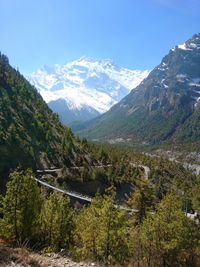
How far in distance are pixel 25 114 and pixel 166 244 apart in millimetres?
145853

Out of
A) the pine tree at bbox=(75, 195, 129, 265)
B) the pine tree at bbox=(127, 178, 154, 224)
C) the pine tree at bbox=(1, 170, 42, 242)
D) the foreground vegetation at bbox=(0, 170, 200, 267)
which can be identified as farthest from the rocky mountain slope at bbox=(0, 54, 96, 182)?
the pine tree at bbox=(75, 195, 129, 265)

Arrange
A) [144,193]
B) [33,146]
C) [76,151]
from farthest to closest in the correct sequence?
[76,151]
[33,146]
[144,193]

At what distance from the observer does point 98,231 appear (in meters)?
51.5

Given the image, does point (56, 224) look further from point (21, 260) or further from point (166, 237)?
point (21, 260)

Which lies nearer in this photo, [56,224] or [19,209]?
[19,209]

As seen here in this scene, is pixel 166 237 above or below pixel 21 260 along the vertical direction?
below

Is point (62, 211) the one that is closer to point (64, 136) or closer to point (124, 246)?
point (124, 246)

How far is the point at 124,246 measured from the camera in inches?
2010

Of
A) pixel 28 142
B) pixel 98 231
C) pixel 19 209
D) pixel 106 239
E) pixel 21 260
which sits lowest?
pixel 106 239

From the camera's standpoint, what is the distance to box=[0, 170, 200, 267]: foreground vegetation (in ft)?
163

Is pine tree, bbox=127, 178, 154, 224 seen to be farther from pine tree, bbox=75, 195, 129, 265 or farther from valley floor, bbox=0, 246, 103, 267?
valley floor, bbox=0, 246, 103, 267

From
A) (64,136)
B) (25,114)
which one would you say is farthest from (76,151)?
(25,114)

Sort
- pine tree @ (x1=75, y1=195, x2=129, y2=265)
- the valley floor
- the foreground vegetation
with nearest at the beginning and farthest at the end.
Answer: the valley floor, pine tree @ (x1=75, y1=195, x2=129, y2=265), the foreground vegetation

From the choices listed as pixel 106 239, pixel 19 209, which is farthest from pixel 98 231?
pixel 19 209
